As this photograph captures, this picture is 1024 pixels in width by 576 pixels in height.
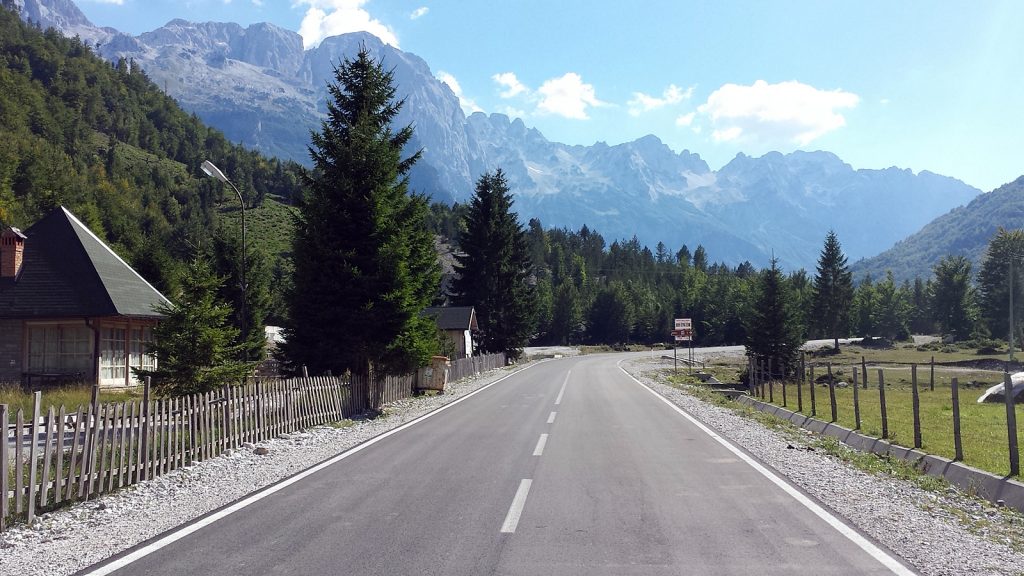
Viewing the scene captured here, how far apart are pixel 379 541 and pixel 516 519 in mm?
1588

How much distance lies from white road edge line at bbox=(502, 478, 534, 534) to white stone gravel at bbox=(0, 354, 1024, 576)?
3.67 m

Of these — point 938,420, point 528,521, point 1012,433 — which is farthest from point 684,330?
point 528,521

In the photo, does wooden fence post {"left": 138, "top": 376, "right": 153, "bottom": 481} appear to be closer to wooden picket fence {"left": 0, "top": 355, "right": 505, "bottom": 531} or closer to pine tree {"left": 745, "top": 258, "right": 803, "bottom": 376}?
wooden picket fence {"left": 0, "top": 355, "right": 505, "bottom": 531}

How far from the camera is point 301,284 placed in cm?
2123

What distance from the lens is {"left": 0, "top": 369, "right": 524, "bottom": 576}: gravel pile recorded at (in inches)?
253

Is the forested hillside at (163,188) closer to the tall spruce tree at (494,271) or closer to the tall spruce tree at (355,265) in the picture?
the tall spruce tree at (494,271)

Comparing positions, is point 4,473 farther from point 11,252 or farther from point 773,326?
point 773,326

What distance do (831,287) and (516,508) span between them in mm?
107170

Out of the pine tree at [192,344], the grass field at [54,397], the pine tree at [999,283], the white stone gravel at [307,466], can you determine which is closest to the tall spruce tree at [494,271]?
the grass field at [54,397]

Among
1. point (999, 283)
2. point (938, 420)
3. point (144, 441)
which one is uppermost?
point (999, 283)

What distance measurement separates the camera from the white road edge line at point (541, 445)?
39.8ft

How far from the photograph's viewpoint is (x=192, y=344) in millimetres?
16469

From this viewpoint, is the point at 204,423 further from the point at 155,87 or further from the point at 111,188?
the point at 155,87

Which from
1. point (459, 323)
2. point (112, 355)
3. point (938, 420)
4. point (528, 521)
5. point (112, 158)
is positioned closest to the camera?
point (528, 521)
